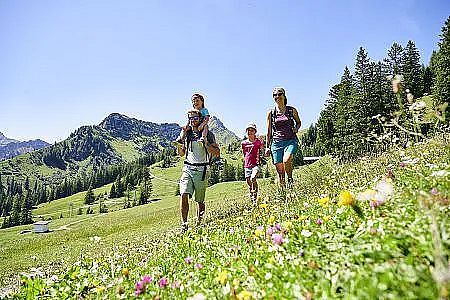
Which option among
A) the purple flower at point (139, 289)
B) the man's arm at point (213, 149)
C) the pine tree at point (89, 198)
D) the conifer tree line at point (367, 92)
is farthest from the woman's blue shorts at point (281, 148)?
the pine tree at point (89, 198)

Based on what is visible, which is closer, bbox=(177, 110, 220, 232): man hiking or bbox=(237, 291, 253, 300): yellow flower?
bbox=(237, 291, 253, 300): yellow flower

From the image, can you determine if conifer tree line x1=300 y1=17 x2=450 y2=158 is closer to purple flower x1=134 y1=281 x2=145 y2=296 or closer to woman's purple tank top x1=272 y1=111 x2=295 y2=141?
woman's purple tank top x1=272 y1=111 x2=295 y2=141

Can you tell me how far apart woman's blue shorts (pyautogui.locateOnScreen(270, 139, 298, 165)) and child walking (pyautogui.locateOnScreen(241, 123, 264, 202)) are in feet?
7.51

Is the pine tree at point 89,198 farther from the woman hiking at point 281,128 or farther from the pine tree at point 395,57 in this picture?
the woman hiking at point 281,128

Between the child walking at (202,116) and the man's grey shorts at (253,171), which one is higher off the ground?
the child walking at (202,116)

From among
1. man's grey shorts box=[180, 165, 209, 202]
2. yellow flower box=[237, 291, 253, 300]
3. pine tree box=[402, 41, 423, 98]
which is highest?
pine tree box=[402, 41, 423, 98]

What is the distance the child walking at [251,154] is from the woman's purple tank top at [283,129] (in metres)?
2.59

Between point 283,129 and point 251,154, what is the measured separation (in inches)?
129

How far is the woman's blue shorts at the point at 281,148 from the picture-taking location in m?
9.45

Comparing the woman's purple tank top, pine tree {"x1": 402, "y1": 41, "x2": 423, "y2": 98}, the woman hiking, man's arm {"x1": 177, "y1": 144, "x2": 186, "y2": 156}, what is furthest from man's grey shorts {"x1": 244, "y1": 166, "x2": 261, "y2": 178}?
pine tree {"x1": 402, "y1": 41, "x2": 423, "y2": 98}

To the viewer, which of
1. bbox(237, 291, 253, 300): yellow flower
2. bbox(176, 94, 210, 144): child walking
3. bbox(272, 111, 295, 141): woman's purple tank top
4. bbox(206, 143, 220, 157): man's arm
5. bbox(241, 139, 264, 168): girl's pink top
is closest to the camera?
bbox(237, 291, 253, 300): yellow flower

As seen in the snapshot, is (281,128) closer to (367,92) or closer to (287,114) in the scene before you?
(287,114)

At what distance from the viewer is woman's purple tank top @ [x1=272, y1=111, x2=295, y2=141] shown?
31.4ft

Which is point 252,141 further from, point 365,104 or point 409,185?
point 365,104
